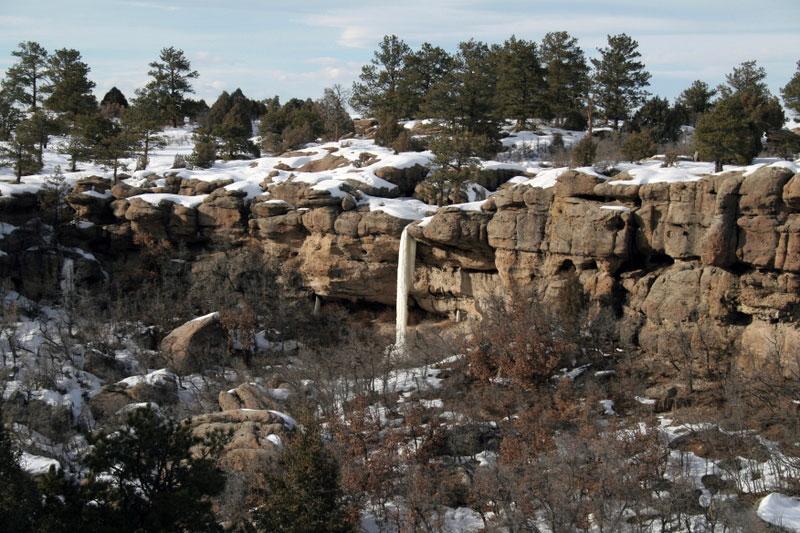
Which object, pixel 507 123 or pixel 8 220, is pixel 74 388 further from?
pixel 507 123

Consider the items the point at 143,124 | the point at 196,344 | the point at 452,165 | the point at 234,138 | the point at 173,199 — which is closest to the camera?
the point at 196,344

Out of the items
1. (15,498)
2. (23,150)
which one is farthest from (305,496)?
(23,150)

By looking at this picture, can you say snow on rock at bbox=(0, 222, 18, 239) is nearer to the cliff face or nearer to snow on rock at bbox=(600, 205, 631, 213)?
the cliff face

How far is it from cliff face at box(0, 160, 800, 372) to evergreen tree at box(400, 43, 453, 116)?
14.3 metres

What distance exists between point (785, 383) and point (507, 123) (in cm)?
2727

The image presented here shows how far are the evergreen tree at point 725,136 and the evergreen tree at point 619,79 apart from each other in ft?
43.1

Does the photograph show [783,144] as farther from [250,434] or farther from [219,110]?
[219,110]

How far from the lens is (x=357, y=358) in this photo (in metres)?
30.6

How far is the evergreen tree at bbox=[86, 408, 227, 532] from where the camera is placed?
14.0 m

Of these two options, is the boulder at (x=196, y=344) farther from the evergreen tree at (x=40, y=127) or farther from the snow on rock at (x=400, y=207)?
the evergreen tree at (x=40, y=127)

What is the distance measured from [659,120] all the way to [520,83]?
8.15 m

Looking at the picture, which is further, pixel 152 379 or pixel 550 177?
pixel 550 177

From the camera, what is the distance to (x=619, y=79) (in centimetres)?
4391

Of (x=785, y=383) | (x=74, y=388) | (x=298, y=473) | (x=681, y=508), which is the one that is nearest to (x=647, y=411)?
(x=785, y=383)
